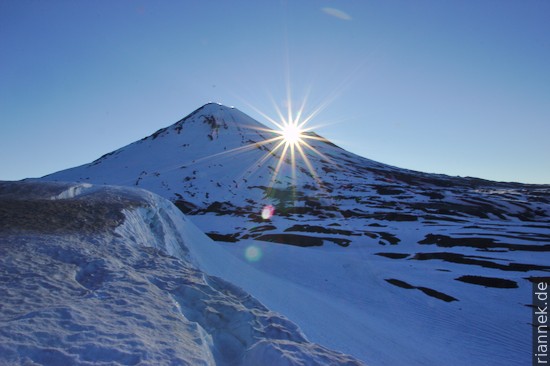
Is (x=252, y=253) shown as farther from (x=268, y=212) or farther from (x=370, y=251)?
(x=268, y=212)

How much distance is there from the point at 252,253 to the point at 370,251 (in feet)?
45.0

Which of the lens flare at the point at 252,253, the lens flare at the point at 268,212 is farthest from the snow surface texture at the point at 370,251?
the lens flare at the point at 268,212

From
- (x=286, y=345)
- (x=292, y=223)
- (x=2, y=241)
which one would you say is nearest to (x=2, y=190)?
(x=2, y=241)

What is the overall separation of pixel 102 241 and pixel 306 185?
87.8 metres

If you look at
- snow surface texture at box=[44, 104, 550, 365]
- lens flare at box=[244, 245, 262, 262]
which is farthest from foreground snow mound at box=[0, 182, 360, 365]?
lens flare at box=[244, 245, 262, 262]

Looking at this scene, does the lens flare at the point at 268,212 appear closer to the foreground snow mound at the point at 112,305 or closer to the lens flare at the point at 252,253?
the lens flare at the point at 252,253

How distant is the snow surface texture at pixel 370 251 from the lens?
1756 centimetres

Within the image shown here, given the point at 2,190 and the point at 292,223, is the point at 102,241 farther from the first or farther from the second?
the point at 292,223

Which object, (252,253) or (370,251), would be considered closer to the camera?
(252,253)

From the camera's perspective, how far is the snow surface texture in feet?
57.6

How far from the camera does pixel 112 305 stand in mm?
6316

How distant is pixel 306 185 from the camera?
9656cm

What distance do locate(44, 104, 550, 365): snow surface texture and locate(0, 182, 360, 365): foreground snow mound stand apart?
6.23 meters

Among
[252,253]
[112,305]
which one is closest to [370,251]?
[252,253]
